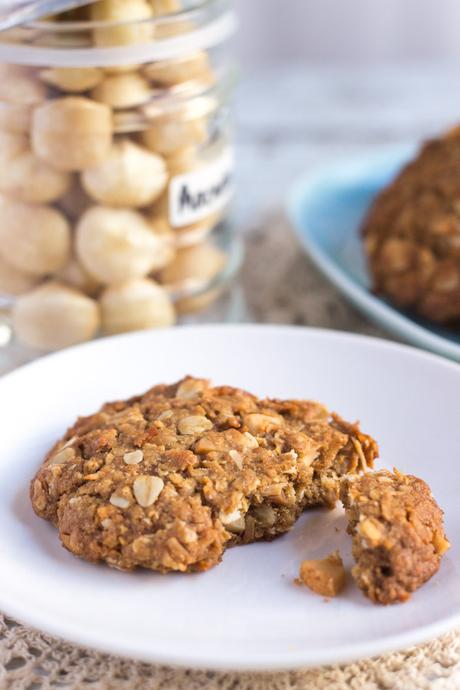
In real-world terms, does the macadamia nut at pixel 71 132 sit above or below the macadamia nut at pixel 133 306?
above

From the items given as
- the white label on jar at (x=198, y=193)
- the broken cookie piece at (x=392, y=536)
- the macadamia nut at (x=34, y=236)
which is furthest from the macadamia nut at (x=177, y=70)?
the broken cookie piece at (x=392, y=536)

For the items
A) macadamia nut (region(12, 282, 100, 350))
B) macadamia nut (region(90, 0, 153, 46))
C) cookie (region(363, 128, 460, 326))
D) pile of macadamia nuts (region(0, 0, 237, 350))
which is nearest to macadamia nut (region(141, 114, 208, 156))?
pile of macadamia nuts (region(0, 0, 237, 350))

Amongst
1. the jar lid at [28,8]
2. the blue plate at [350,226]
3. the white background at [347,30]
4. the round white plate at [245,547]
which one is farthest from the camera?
the white background at [347,30]

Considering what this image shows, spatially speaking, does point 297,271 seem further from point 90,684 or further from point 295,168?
point 90,684

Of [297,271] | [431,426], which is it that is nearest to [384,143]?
[297,271]

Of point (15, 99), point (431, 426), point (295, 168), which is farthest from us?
point (295, 168)

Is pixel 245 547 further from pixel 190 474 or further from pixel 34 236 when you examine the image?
pixel 34 236

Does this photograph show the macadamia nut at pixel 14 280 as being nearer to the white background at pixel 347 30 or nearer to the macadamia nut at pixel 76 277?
the macadamia nut at pixel 76 277
